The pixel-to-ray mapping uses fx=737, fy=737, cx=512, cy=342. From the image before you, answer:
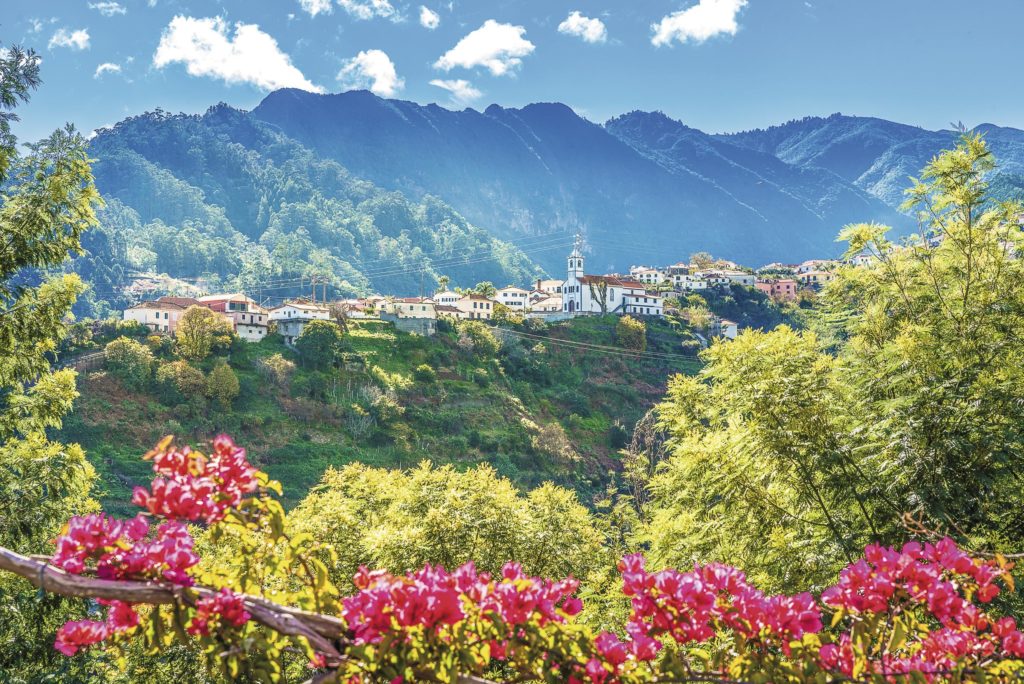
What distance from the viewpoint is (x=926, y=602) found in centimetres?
275

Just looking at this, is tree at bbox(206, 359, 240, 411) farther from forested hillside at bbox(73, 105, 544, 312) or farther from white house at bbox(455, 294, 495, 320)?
forested hillside at bbox(73, 105, 544, 312)

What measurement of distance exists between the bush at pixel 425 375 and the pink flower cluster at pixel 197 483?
5170 centimetres

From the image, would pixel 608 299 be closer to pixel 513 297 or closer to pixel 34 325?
pixel 513 297

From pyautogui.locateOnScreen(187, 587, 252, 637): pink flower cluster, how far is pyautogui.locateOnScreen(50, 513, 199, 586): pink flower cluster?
91mm

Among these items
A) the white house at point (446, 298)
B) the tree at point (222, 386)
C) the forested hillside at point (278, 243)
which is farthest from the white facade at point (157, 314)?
the forested hillside at point (278, 243)

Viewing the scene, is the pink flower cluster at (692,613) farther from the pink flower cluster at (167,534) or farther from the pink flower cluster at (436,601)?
the pink flower cluster at (167,534)

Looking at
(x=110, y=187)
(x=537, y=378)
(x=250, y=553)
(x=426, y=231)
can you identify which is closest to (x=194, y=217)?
(x=110, y=187)

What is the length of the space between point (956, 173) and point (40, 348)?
1113 cm

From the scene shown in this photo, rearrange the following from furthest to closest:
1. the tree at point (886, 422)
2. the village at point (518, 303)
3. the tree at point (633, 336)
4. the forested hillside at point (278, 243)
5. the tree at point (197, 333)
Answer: the forested hillside at point (278, 243), the tree at point (633, 336), the village at point (518, 303), the tree at point (197, 333), the tree at point (886, 422)

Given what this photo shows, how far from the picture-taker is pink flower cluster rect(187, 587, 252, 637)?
7.16 feet

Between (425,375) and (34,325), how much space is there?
46.7m

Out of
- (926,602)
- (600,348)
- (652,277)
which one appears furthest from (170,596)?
(652,277)

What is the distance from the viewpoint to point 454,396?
174 feet

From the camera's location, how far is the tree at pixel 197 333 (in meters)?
49.3
